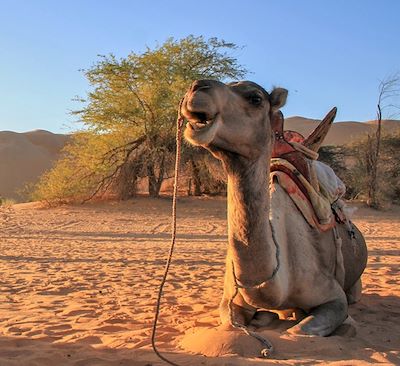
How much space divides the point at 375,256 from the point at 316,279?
628cm

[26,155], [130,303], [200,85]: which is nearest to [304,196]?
[200,85]

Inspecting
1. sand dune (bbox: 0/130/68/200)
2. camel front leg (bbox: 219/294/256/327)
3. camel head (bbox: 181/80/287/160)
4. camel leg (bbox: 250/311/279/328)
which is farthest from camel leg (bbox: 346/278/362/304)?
sand dune (bbox: 0/130/68/200)

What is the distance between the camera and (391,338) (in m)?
4.32

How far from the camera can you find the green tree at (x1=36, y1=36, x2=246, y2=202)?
2214 centimetres

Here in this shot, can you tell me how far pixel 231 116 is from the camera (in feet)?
10.5

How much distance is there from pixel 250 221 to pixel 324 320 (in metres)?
1.24

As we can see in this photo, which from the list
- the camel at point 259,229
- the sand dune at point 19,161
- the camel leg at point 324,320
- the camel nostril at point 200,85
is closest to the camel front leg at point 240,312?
the camel at point 259,229

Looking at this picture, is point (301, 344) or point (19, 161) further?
point (19, 161)

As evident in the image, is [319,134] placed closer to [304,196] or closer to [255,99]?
[304,196]

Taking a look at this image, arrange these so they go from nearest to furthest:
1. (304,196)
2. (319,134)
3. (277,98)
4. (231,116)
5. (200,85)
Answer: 1. (200,85)
2. (231,116)
3. (277,98)
4. (304,196)
5. (319,134)

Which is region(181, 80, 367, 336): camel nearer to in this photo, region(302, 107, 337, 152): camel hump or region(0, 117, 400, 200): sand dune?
region(302, 107, 337, 152): camel hump

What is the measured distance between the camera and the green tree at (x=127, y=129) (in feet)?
72.6

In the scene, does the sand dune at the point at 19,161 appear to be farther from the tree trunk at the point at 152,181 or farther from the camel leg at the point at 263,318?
the camel leg at the point at 263,318

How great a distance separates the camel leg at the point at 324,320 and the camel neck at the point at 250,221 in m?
0.67
